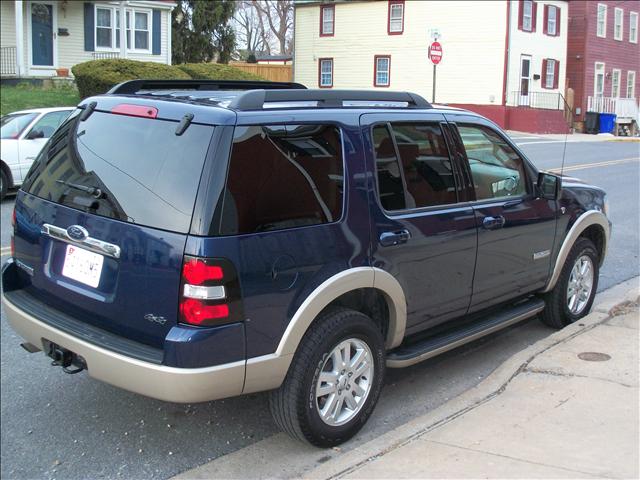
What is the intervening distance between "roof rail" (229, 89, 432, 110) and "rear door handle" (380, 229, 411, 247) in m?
0.78

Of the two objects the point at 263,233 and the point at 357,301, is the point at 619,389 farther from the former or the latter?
the point at 263,233

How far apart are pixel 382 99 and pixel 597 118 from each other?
24375 mm

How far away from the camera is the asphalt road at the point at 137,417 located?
3801 millimetres

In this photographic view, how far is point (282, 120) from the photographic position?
3570mm

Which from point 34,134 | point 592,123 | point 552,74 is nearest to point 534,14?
point 552,74

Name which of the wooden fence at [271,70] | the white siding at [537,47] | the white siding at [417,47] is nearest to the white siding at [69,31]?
the wooden fence at [271,70]

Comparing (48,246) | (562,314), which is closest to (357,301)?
A: (48,246)

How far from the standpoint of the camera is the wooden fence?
3653 cm

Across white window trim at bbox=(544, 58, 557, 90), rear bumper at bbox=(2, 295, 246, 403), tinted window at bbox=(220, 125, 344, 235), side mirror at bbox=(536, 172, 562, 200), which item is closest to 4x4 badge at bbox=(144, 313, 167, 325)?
rear bumper at bbox=(2, 295, 246, 403)

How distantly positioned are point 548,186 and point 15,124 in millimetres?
10261

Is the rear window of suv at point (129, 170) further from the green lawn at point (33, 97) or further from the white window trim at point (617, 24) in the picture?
the white window trim at point (617, 24)

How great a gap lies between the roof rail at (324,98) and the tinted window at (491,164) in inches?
18.2

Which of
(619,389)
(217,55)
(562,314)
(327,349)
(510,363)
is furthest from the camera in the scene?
(217,55)

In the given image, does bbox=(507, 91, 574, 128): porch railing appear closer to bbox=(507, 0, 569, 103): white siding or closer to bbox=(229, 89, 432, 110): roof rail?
bbox=(507, 0, 569, 103): white siding
